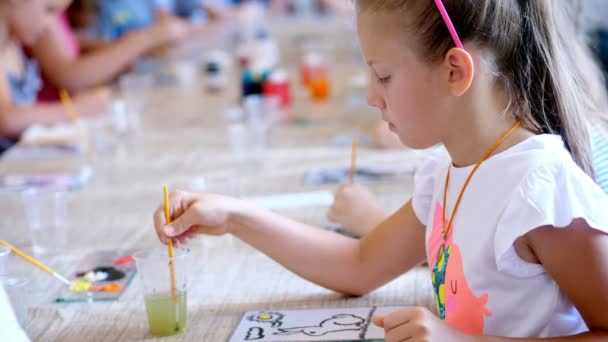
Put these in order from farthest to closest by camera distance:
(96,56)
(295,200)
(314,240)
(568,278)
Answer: (96,56)
(295,200)
(314,240)
(568,278)

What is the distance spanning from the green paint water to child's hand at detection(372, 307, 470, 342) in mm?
349

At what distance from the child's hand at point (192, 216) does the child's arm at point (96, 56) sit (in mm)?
2117

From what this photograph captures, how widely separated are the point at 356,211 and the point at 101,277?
1.55 feet

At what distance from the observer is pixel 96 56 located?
3303 mm

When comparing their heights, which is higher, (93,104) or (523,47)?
(523,47)

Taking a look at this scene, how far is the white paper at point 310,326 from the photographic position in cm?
111

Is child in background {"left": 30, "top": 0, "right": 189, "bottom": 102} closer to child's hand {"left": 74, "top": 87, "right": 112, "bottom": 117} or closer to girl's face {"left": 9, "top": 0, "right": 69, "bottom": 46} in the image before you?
girl's face {"left": 9, "top": 0, "right": 69, "bottom": 46}

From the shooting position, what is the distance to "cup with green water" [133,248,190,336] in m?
1.15

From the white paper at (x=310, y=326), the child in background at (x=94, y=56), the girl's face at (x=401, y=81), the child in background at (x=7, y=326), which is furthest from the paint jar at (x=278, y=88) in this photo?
the child in background at (x=7, y=326)

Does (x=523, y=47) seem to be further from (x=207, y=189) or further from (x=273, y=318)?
(x=207, y=189)

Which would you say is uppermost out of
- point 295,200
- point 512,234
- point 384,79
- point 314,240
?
point 384,79

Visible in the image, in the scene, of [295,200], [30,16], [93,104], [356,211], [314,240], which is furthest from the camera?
[30,16]

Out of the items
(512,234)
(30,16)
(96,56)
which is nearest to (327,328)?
(512,234)

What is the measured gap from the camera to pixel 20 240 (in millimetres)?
1616
